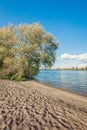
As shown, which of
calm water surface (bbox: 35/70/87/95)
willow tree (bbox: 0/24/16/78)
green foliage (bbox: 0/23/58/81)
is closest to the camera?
calm water surface (bbox: 35/70/87/95)

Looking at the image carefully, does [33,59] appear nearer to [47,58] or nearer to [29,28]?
[47,58]

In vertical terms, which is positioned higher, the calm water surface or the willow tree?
the willow tree

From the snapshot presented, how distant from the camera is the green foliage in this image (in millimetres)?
34062

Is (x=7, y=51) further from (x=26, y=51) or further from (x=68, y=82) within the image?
(x=68, y=82)

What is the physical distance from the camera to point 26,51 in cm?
3359

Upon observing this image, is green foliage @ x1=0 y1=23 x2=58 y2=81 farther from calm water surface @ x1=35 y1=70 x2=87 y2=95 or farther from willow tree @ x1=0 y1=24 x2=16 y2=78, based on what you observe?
calm water surface @ x1=35 y1=70 x2=87 y2=95

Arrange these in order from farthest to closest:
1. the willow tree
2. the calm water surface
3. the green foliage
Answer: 1. the willow tree
2. the green foliage
3. the calm water surface

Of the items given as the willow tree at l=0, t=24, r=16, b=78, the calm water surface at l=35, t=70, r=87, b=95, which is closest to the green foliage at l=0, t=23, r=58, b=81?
the willow tree at l=0, t=24, r=16, b=78

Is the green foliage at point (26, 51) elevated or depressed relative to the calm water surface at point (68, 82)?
elevated

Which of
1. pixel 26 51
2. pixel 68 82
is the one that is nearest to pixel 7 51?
pixel 26 51

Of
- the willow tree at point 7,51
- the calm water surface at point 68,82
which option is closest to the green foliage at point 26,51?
the willow tree at point 7,51

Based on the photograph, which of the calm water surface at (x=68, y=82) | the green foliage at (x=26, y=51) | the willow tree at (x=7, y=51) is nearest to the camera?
the calm water surface at (x=68, y=82)

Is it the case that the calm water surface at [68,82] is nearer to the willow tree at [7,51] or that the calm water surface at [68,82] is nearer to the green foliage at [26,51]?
the green foliage at [26,51]

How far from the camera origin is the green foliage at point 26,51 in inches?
1341
